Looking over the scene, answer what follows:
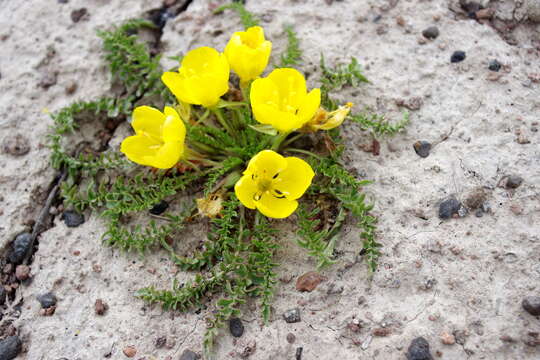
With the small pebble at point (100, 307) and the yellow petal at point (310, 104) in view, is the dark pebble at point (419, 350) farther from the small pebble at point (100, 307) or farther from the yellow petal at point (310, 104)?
the small pebble at point (100, 307)

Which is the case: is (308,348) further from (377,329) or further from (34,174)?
(34,174)

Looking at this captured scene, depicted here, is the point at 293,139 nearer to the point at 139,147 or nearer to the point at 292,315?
the point at 139,147

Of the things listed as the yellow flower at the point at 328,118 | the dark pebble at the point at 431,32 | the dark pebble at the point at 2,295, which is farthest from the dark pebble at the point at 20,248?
the dark pebble at the point at 431,32

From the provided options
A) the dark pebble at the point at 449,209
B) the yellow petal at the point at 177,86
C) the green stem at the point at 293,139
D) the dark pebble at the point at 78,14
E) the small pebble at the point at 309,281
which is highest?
the yellow petal at the point at 177,86

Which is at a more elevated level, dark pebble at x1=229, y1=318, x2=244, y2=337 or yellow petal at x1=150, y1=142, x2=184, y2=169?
yellow petal at x1=150, y1=142, x2=184, y2=169

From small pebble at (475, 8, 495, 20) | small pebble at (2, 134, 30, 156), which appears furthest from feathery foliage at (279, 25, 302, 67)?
small pebble at (2, 134, 30, 156)

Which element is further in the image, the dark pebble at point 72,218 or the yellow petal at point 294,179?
the dark pebble at point 72,218

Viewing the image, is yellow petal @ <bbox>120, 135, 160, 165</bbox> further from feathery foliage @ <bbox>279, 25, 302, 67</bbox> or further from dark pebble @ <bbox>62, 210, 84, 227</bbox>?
feathery foliage @ <bbox>279, 25, 302, 67</bbox>
